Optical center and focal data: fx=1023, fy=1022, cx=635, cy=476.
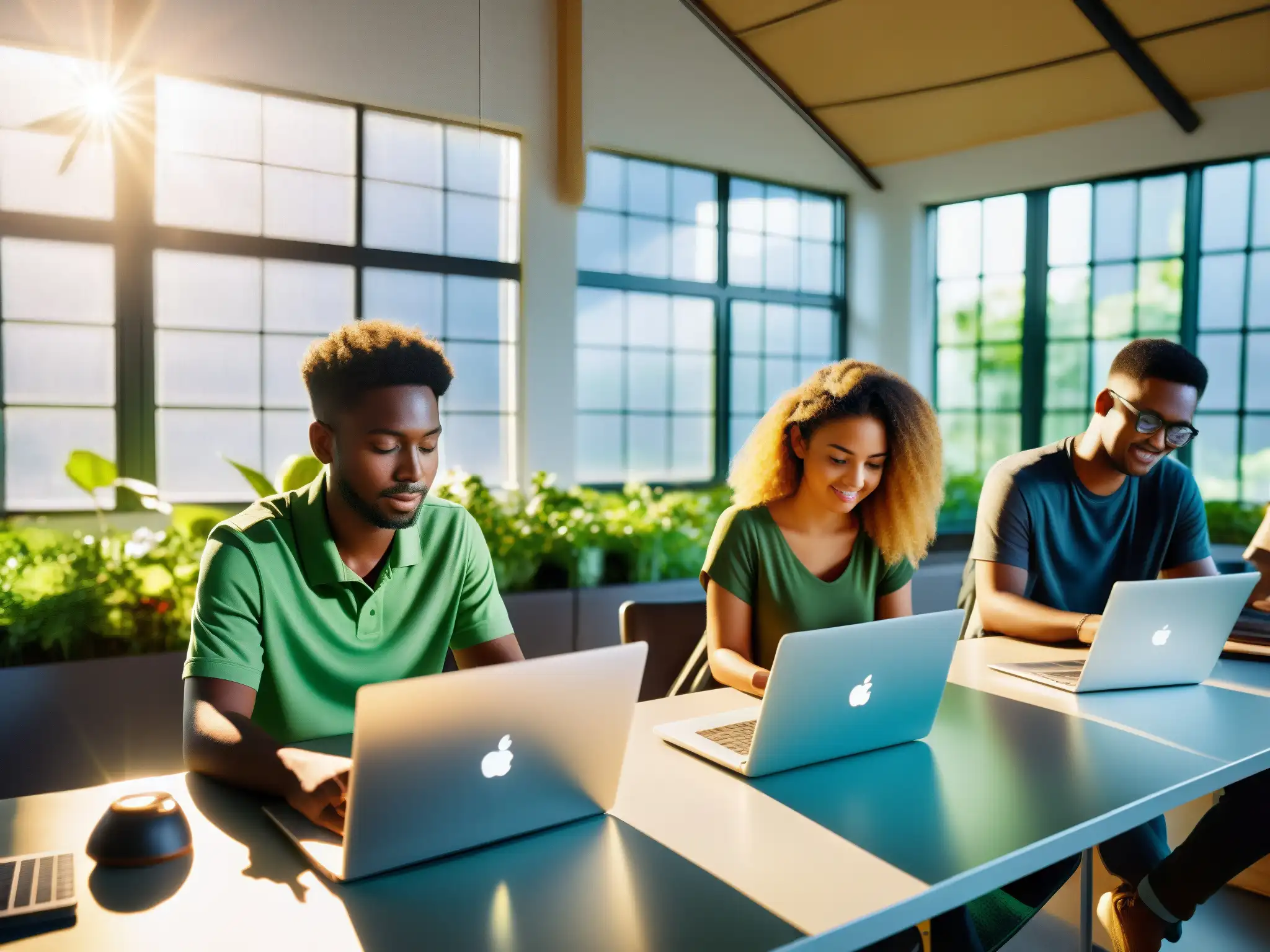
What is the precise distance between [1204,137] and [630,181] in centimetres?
323

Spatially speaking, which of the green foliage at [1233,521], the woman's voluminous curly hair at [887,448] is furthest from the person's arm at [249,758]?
the green foliage at [1233,521]

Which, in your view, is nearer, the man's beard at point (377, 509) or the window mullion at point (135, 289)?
the man's beard at point (377, 509)

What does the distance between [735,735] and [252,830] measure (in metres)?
0.65

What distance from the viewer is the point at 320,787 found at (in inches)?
43.4

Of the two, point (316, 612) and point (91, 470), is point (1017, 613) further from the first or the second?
point (91, 470)

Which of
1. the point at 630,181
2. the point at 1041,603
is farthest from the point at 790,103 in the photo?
the point at 1041,603

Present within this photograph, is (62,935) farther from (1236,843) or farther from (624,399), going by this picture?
(624,399)

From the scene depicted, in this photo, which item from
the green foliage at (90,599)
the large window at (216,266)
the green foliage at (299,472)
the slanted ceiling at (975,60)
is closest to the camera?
the green foliage at (90,599)

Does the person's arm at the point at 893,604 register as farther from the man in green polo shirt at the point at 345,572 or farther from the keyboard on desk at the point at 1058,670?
the man in green polo shirt at the point at 345,572

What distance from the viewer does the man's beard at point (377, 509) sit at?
149 cm

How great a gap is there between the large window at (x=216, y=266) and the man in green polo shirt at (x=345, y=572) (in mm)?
3940

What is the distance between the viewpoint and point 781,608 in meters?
1.90

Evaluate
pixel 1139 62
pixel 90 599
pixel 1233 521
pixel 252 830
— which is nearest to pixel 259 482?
pixel 90 599

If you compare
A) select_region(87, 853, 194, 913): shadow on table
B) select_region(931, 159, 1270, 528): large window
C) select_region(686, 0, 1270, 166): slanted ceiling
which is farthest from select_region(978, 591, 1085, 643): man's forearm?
select_region(686, 0, 1270, 166): slanted ceiling
